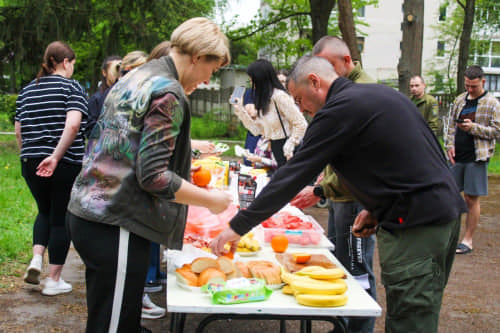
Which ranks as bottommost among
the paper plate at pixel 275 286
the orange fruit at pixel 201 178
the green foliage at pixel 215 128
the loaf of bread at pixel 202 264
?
the green foliage at pixel 215 128

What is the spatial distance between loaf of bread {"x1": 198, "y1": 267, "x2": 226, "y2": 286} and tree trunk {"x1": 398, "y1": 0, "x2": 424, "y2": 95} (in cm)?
640

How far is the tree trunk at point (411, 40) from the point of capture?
25.6 feet

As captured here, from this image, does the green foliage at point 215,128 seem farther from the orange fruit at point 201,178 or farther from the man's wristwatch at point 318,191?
the man's wristwatch at point 318,191

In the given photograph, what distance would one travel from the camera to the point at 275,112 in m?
5.02

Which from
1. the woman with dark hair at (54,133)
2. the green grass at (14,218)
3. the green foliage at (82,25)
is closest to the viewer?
the woman with dark hair at (54,133)

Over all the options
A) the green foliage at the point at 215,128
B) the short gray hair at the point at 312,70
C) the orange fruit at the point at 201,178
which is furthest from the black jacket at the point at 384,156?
the green foliage at the point at 215,128

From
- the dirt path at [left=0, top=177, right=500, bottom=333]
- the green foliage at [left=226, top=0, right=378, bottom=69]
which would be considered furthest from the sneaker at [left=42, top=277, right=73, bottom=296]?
the green foliage at [left=226, top=0, right=378, bottom=69]

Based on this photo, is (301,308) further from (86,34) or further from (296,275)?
(86,34)

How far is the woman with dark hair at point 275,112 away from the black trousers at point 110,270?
Answer: 119 inches

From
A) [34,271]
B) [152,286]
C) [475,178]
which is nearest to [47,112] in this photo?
[34,271]

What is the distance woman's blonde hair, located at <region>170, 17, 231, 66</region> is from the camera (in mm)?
1869

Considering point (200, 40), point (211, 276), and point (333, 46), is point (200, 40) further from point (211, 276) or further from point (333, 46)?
point (333, 46)

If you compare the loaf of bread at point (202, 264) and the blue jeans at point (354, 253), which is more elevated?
the loaf of bread at point (202, 264)

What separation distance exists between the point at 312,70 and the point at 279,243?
89 centimetres
